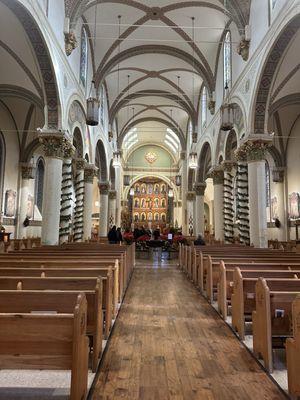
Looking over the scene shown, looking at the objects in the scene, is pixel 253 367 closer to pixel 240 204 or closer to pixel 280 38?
pixel 280 38

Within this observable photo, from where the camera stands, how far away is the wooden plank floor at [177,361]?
296 centimetres

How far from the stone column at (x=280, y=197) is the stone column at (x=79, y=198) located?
10961 millimetres

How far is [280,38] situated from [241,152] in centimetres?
423

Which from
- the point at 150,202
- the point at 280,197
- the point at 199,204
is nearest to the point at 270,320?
the point at 280,197

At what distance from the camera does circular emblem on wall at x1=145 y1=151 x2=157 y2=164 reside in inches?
1580

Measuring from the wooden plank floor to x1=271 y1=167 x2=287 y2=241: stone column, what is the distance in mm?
14250

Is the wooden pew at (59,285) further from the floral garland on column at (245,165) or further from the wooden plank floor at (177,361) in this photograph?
the floral garland on column at (245,165)

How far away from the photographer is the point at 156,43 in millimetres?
17797

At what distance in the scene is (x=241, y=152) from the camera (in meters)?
13.1

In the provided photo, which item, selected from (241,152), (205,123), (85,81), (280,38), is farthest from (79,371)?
(205,123)

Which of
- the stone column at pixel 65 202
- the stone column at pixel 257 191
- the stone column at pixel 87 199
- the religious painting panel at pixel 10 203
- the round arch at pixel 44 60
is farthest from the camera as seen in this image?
the stone column at pixel 87 199

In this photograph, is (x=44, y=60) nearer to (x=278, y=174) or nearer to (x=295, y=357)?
(x=295, y=357)

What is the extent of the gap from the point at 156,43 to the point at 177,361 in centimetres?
1733

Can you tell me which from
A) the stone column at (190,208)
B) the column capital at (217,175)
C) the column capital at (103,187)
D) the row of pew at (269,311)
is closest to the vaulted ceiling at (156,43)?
the column capital at (217,175)
